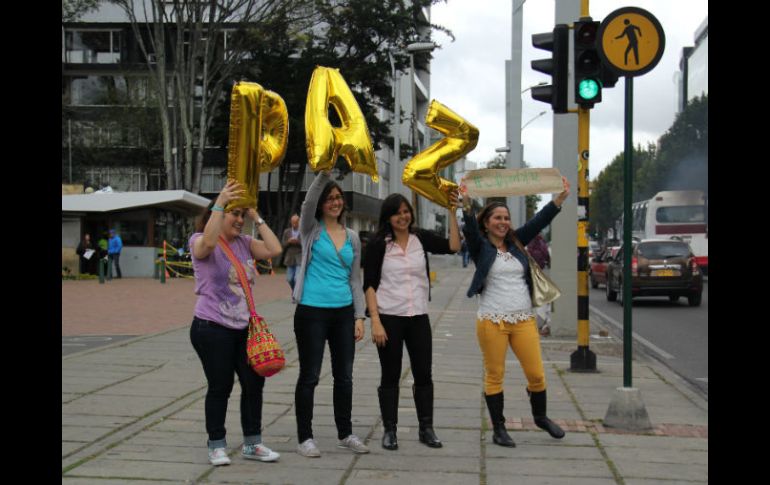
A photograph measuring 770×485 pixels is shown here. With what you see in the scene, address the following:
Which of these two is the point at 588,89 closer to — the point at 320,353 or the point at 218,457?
the point at 320,353

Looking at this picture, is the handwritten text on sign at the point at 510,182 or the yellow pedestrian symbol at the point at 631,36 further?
the yellow pedestrian symbol at the point at 631,36

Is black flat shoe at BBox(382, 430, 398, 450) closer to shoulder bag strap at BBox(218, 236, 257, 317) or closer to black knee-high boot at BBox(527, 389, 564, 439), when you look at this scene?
black knee-high boot at BBox(527, 389, 564, 439)

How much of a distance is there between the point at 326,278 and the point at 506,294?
1273 mm

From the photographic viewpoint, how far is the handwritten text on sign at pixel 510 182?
6.29m

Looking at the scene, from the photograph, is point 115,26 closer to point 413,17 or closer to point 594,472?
point 413,17

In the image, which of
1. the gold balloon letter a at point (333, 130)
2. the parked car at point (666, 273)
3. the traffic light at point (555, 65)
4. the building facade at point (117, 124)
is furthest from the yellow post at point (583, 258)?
the building facade at point (117, 124)

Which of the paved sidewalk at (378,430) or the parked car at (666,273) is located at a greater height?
the parked car at (666,273)

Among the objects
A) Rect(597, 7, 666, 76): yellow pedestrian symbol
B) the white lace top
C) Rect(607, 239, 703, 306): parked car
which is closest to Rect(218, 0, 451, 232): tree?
Rect(607, 239, 703, 306): parked car

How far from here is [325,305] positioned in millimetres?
5836

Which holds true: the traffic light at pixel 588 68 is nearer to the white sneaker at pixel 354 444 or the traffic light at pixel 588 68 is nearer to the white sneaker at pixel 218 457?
the white sneaker at pixel 354 444

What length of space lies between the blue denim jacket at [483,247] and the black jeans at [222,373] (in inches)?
63.1

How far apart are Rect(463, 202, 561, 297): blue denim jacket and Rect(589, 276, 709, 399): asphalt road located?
10.6ft
